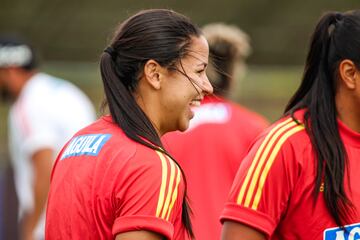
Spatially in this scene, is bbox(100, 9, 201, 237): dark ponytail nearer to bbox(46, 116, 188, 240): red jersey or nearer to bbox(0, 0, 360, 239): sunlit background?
bbox(46, 116, 188, 240): red jersey

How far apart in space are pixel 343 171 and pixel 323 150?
0.30ft

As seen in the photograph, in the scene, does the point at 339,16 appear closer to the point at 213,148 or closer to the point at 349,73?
the point at 349,73

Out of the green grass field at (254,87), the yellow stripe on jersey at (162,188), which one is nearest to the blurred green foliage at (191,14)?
the green grass field at (254,87)

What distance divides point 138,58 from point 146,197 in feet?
1.44

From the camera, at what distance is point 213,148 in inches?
191

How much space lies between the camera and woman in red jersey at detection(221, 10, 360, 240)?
10.5 feet

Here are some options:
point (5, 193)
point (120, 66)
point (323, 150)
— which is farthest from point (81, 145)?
point (5, 193)

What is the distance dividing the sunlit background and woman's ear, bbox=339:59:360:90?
8.32m

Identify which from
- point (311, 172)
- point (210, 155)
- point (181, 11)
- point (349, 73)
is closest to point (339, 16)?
point (349, 73)

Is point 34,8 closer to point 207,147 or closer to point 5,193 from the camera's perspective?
point 5,193

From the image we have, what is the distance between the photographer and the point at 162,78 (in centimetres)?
303

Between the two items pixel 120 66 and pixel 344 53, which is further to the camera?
pixel 344 53

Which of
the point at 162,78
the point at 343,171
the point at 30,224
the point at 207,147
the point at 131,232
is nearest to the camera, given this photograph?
the point at 131,232

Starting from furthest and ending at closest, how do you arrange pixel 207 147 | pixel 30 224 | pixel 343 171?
pixel 30 224
pixel 207 147
pixel 343 171
